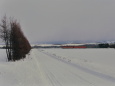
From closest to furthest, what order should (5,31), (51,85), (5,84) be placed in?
(51,85) < (5,84) < (5,31)

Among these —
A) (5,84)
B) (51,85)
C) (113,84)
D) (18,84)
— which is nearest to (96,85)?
(113,84)

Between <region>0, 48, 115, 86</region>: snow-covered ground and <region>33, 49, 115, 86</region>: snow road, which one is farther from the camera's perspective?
<region>0, 48, 115, 86</region>: snow-covered ground

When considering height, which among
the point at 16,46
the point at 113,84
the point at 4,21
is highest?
the point at 4,21

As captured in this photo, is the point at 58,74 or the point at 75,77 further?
the point at 58,74

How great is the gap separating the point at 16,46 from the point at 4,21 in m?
4.21

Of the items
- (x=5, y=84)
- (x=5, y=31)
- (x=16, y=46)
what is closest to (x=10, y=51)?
(x=16, y=46)

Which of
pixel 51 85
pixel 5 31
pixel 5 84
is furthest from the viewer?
pixel 5 31

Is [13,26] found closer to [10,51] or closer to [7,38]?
[7,38]

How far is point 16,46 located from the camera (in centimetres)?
2816

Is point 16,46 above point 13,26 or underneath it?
underneath

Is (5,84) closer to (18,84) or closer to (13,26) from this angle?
(18,84)

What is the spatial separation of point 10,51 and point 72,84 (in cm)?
2166

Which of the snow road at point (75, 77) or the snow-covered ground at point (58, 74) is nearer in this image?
the snow road at point (75, 77)

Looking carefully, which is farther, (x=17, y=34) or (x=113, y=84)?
(x=17, y=34)
